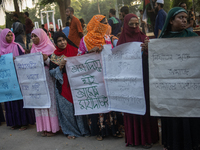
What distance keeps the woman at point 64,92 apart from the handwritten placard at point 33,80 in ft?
0.73

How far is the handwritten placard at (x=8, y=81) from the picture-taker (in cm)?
425

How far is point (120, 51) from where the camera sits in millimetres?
3039

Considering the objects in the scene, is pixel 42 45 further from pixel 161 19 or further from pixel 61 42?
pixel 161 19

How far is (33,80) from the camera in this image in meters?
3.99

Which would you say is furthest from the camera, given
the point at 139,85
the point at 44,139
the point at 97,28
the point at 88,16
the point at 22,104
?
the point at 88,16

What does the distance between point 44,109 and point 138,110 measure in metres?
→ 1.94

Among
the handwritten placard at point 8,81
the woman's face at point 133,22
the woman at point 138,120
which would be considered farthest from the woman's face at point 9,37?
the woman's face at point 133,22

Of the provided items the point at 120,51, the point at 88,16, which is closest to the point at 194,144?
the point at 120,51

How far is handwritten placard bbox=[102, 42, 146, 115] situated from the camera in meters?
2.91

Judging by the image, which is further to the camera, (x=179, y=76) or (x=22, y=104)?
(x=22, y=104)

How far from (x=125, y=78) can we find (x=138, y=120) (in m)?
0.66

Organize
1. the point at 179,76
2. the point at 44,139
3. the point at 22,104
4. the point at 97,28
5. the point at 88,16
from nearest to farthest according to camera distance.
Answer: the point at 179,76 → the point at 97,28 → the point at 44,139 → the point at 22,104 → the point at 88,16

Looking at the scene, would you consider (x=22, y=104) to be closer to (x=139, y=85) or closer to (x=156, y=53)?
(x=139, y=85)

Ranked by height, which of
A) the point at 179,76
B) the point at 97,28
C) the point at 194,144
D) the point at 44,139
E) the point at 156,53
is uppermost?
the point at 97,28
